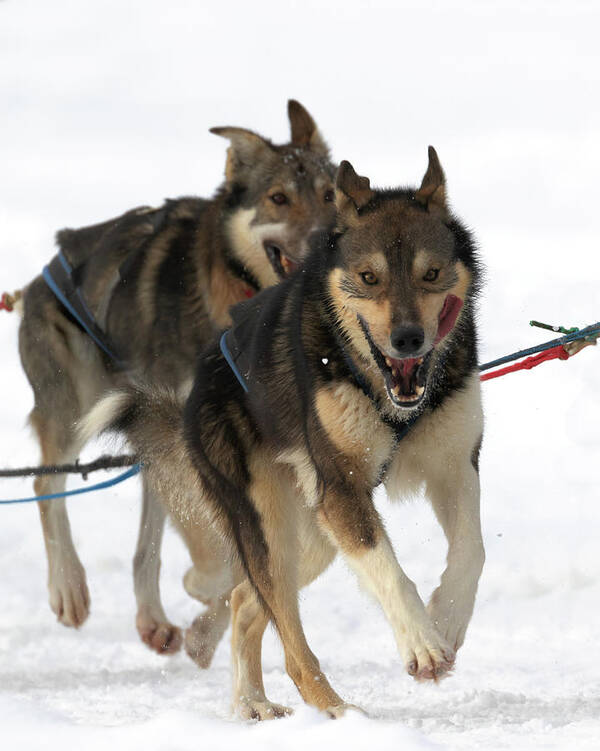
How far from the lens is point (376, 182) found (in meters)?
11.7

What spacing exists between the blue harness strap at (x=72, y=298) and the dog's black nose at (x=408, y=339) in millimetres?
2862

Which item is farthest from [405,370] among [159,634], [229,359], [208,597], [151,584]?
[151,584]

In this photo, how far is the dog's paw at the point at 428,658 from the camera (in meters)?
3.14

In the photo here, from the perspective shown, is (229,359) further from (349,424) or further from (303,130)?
(303,130)

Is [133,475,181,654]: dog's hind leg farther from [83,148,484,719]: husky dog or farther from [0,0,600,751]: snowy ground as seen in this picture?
[83,148,484,719]: husky dog

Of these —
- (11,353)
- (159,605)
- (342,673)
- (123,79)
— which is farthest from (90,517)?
(123,79)

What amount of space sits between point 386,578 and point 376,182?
8719 mm

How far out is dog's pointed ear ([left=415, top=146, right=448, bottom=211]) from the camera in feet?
11.9

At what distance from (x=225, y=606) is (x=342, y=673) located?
595 millimetres

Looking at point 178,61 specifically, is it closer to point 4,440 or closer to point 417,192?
point 4,440

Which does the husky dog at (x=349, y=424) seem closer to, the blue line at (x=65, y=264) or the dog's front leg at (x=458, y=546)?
the dog's front leg at (x=458, y=546)

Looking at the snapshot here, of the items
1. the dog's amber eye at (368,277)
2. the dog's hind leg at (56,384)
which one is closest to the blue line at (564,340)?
the dog's amber eye at (368,277)

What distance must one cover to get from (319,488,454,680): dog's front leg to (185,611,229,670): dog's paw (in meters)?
1.70

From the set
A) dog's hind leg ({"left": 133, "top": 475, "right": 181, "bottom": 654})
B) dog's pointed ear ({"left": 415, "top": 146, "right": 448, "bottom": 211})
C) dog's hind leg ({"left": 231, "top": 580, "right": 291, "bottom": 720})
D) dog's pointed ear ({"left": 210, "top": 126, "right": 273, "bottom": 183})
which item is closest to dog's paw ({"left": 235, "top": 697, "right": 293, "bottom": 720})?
dog's hind leg ({"left": 231, "top": 580, "right": 291, "bottom": 720})
